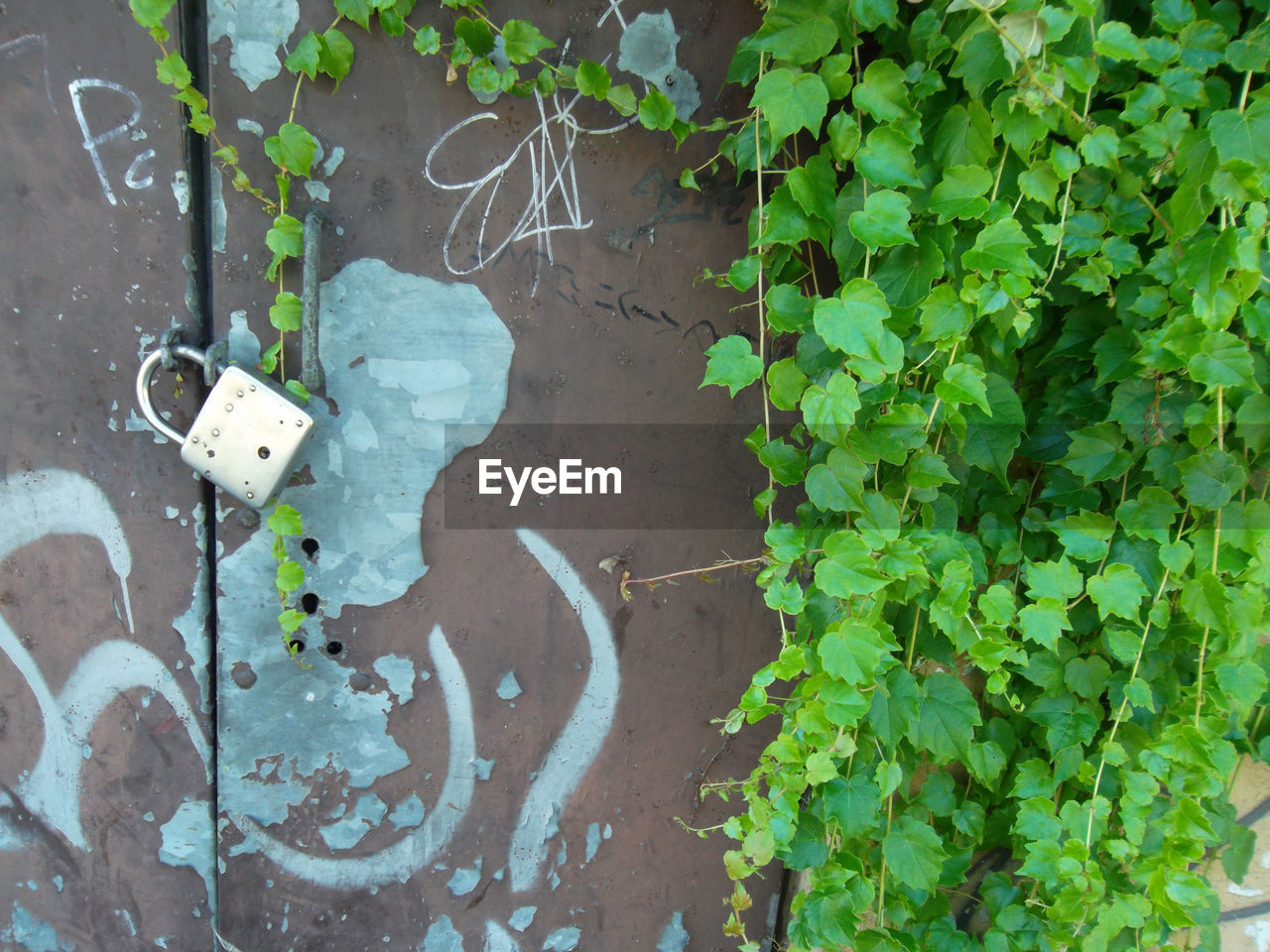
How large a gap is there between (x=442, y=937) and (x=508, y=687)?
55 cm

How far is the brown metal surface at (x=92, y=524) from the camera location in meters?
1.07

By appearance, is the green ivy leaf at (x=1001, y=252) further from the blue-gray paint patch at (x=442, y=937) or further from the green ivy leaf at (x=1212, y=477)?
the blue-gray paint patch at (x=442, y=937)

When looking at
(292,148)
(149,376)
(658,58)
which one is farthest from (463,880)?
(658,58)

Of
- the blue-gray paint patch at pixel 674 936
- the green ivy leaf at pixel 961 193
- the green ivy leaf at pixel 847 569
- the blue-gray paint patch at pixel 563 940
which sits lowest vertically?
the blue-gray paint patch at pixel 674 936

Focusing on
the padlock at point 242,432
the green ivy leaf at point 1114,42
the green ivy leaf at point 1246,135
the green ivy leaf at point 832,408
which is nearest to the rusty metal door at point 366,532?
the padlock at point 242,432

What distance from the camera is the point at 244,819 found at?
4.17 feet

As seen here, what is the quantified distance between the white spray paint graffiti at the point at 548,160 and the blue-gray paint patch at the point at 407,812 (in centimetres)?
101

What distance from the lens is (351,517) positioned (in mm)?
1222

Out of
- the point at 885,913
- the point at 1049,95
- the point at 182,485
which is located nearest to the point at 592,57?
the point at 1049,95

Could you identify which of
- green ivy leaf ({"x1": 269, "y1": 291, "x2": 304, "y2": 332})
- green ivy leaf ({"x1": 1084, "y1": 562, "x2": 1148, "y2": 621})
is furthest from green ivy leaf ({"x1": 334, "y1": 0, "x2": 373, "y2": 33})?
green ivy leaf ({"x1": 1084, "y1": 562, "x2": 1148, "y2": 621})

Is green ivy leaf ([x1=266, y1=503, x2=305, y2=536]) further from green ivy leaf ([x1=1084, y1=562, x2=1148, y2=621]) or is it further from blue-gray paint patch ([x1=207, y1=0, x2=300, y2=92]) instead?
green ivy leaf ([x1=1084, y1=562, x2=1148, y2=621])

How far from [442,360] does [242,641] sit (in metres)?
0.63

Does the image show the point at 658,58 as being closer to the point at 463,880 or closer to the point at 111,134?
the point at 111,134

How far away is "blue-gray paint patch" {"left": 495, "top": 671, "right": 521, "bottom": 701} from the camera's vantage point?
4.29 feet
